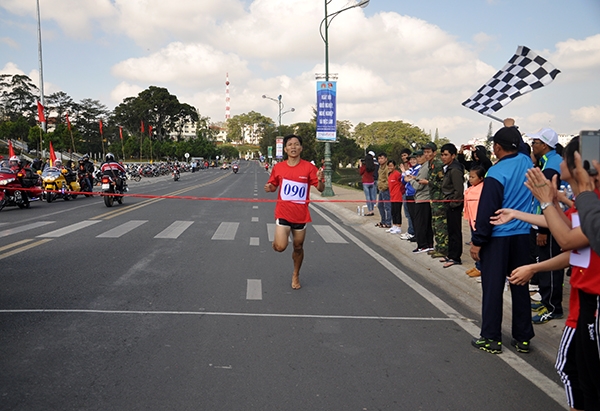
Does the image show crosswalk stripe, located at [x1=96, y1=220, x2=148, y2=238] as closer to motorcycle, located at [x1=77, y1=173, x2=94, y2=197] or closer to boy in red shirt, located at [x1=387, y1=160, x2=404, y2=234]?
boy in red shirt, located at [x1=387, y1=160, x2=404, y2=234]

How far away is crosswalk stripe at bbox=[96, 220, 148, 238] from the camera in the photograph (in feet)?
37.1

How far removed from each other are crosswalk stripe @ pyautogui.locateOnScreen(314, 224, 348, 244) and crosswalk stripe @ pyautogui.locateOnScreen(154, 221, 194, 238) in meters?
3.31

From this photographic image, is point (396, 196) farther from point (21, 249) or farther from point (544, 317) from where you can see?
point (21, 249)

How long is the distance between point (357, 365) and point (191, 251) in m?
5.82

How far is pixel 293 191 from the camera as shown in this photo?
22.9 ft

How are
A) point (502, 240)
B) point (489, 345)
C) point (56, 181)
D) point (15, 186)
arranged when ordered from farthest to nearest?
point (56, 181) < point (15, 186) < point (489, 345) < point (502, 240)

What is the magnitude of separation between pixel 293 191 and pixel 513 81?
19.8 feet

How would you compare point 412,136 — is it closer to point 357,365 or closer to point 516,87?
point 516,87

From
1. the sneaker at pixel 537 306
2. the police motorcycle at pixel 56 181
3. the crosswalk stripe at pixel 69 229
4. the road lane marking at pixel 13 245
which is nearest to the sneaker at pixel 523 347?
the sneaker at pixel 537 306

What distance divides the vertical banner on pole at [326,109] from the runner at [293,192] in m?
18.9

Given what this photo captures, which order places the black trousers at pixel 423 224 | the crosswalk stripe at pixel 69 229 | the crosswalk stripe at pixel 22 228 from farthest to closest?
1. the crosswalk stripe at pixel 22 228
2. the crosswalk stripe at pixel 69 229
3. the black trousers at pixel 423 224

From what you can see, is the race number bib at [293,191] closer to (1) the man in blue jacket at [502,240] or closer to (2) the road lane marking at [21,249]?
(1) the man in blue jacket at [502,240]

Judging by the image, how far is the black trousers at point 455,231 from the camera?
8.50 m

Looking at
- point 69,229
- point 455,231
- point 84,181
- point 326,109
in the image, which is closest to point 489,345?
point 455,231
